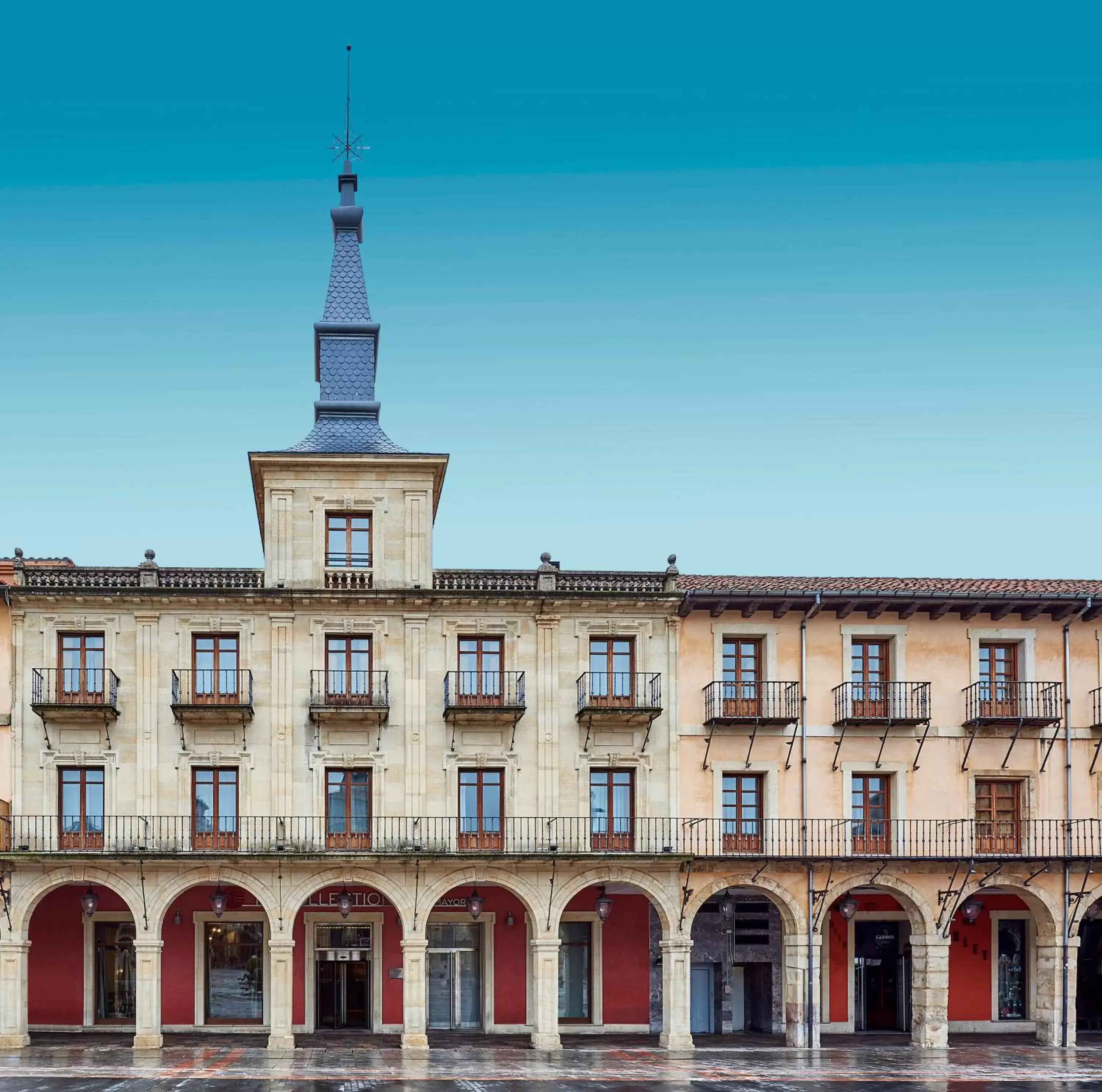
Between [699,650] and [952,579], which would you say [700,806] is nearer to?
[699,650]

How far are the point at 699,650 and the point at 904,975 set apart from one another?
37.1 feet

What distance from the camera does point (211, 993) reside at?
4441 centimetres

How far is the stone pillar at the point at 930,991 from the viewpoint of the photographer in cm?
4231

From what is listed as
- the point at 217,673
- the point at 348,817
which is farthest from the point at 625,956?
the point at 217,673

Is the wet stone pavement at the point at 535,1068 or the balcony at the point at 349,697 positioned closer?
the wet stone pavement at the point at 535,1068

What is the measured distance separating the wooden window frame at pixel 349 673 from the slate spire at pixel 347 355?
5.13 meters

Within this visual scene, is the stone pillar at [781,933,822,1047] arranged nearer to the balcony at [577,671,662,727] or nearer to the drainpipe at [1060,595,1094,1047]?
the drainpipe at [1060,595,1094,1047]

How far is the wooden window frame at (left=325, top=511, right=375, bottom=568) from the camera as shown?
144ft

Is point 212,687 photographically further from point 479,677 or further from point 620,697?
point 620,697

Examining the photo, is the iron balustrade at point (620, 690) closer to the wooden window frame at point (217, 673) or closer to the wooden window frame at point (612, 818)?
the wooden window frame at point (612, 818)

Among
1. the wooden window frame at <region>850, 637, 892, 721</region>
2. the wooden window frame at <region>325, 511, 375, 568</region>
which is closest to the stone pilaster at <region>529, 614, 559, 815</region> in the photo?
the wooden window frame at <region>325, 511, 375, 568</region>

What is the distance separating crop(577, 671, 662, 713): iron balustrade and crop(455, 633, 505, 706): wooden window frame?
2176 mm

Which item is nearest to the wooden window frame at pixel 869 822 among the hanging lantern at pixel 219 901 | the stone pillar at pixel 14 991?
the hanging lantern at pixel 219 901

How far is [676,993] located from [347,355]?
67.8 feet
